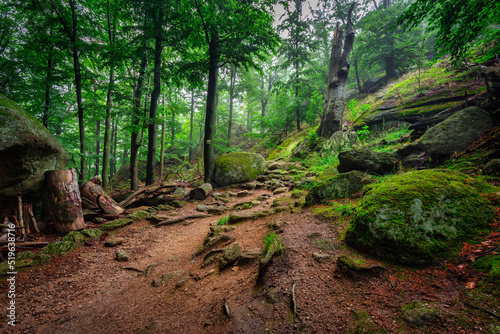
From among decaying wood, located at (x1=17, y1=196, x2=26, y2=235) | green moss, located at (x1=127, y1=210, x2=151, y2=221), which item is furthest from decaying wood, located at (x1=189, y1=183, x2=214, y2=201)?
decaying wood, located at (x1=17, y1=196, x2=26, y2=235)

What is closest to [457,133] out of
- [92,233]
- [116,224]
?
[116,224]

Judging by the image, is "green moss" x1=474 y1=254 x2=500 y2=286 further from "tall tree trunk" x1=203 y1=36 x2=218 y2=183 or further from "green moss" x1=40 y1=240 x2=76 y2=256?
"tall tree trunk" x1=203 y1=36 x2=218 y2=183

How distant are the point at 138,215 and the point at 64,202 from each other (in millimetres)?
1777

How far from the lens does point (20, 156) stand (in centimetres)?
433

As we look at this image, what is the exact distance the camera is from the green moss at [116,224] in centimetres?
495

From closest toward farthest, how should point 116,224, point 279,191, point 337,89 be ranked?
point 116,224, point 279,191, point 337,89

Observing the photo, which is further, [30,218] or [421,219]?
[30,218]

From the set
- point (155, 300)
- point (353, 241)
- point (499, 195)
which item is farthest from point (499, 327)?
point (155, 300)

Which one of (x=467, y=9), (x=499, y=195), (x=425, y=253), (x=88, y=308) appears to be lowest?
(x=88, y=308)

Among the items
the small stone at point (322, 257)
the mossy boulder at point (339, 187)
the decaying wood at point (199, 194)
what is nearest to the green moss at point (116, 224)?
the decaying wood at point (199, 194)

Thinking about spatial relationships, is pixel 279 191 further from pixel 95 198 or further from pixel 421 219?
pixel 95 198

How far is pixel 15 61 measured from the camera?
7.31m

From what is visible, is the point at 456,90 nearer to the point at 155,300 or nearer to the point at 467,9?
the point at 467,9

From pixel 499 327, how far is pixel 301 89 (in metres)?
16.4
